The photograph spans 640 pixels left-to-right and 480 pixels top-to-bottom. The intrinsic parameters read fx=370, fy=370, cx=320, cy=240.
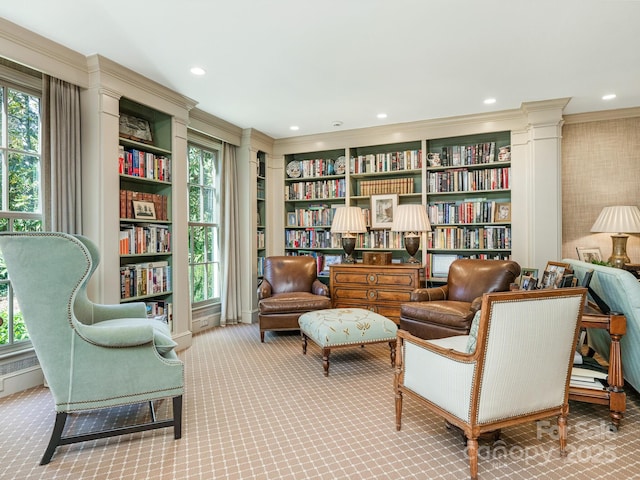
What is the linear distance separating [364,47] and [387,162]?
7.35ft

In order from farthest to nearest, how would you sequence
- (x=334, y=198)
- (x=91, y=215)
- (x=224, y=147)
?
(x=334, y=198) < (x=224, y=147) < (x=91, y=215)

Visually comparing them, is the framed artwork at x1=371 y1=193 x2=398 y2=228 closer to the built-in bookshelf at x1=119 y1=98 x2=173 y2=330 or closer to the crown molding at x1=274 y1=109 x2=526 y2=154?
the crown molding at x1=274 y1=109 x2=526 y2=154

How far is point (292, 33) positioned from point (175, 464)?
8.90 ft

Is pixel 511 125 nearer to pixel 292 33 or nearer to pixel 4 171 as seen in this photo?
Result: pixel 292 33

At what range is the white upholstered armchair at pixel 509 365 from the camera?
63.5 inches

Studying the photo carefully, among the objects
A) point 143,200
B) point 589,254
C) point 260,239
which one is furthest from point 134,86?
point 589,254

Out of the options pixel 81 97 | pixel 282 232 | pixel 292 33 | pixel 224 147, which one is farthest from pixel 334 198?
pixel 81 97

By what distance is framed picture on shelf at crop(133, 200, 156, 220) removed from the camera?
3.44 m

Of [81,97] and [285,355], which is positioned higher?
[81,97]

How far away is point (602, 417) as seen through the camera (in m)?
2.31

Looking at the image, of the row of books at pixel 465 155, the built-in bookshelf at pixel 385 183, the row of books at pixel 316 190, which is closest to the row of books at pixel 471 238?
the built-in bookshelf at pixel 385 183

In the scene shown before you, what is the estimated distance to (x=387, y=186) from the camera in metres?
4.96

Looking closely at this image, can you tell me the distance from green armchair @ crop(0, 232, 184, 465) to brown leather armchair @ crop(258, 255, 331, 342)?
1901 millimetres

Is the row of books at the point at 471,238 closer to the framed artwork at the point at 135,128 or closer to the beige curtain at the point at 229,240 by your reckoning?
the beige curtain at the point at 229,240
